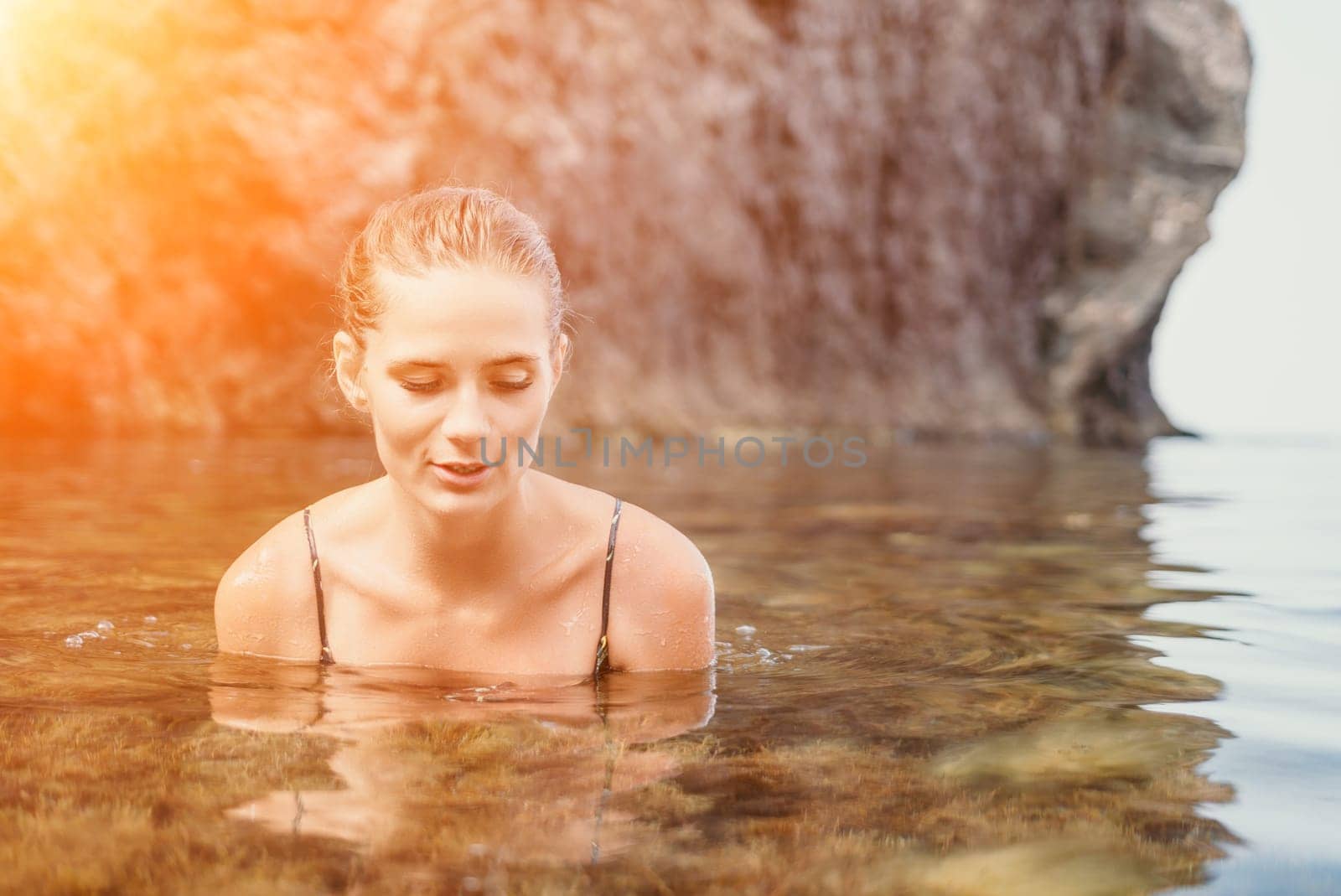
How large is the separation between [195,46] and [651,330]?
19.4 feet

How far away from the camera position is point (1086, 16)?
20.7 meters

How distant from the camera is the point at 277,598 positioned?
10.1 ft

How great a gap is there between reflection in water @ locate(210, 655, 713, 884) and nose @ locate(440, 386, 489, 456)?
0.51 m

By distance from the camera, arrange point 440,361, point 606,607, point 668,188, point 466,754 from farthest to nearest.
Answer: point 668,188 < point 606,607 < point 440,361 < point 466,754

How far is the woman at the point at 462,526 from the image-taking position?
2635 millimetres

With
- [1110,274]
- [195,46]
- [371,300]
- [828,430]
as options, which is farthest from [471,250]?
[1110,274]

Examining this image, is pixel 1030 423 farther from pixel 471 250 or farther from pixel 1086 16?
pixel 471 250

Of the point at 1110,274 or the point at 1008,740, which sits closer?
the point at 1008,740

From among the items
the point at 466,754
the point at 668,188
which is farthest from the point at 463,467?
the point at 668,188

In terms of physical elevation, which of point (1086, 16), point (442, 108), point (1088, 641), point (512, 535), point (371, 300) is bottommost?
point (1088, 641)

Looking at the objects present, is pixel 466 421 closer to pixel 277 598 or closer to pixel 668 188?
pixel 277 598

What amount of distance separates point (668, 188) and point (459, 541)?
14.1m

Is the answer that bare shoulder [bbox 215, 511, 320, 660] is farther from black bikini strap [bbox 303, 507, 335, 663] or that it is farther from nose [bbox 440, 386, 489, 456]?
nose [bbox 440, 386, 489, 456]

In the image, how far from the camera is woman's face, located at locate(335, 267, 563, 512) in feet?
8.54
